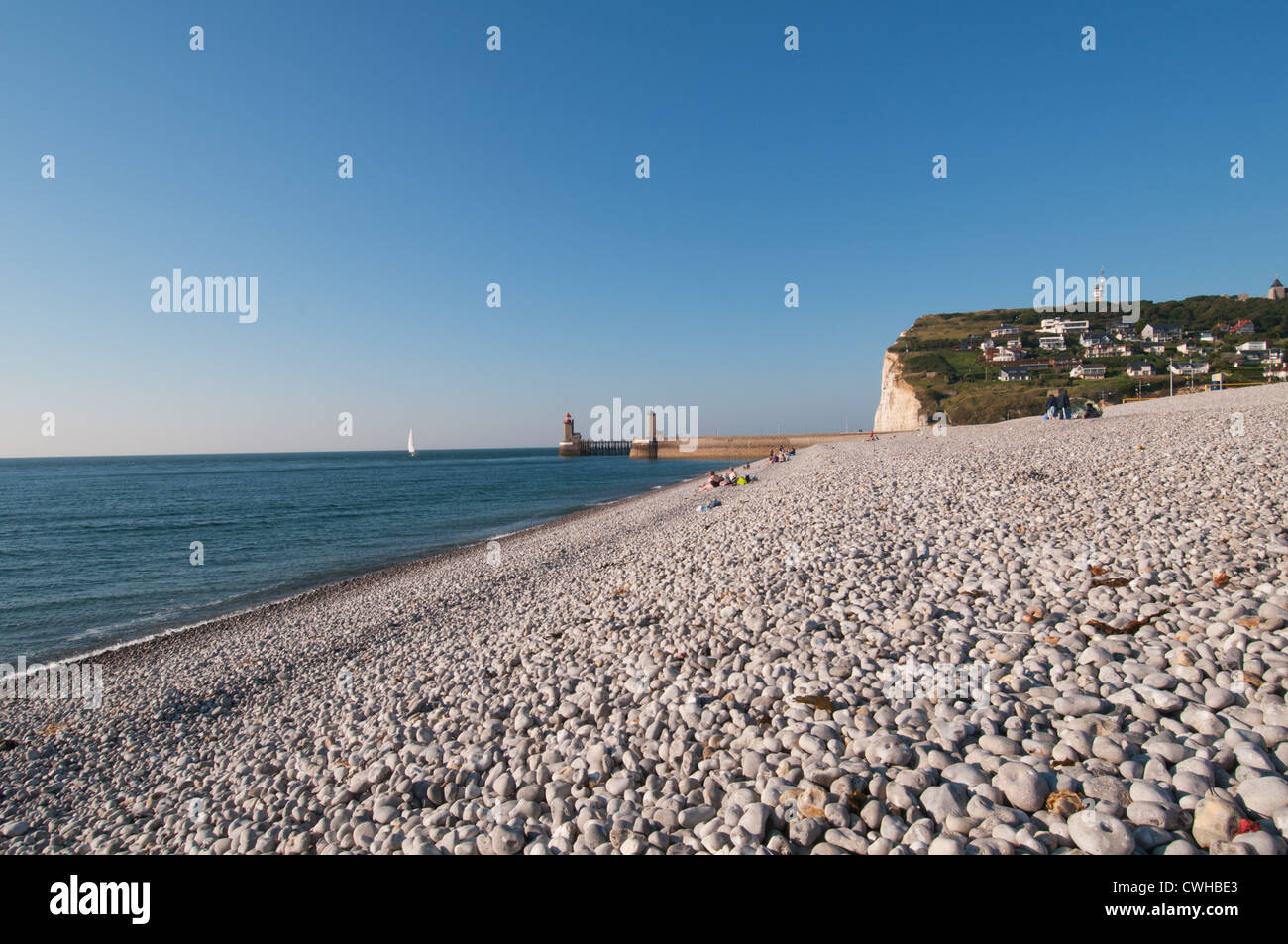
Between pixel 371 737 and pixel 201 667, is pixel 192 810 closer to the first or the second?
pixel 371 737

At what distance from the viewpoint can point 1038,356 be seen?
91125 millimetres

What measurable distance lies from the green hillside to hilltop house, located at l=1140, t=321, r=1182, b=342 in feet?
5.14

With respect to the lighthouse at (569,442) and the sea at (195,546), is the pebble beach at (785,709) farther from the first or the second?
the lighthouse at (569,442)

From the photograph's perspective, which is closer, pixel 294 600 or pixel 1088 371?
pixel 294 600

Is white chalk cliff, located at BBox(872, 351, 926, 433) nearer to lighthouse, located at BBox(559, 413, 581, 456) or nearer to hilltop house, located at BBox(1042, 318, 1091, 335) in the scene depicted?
hilltop house, located at BBox(1042, 318, 1091, 335)

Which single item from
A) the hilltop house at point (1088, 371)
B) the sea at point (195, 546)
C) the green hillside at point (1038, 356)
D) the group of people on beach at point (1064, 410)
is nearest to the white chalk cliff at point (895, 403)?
the green hillside at point (1038, 356)

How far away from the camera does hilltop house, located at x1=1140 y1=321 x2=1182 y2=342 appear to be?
87.8 m

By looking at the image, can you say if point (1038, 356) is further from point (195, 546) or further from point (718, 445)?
point (195, 546)

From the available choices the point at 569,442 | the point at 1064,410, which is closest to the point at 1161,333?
the point at 1064,410

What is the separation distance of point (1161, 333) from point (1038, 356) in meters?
17.7

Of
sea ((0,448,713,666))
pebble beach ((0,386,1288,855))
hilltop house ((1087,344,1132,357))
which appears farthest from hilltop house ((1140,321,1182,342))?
pebble beach ((0,386,1288,855))

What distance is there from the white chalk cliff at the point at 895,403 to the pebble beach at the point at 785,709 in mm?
71352
